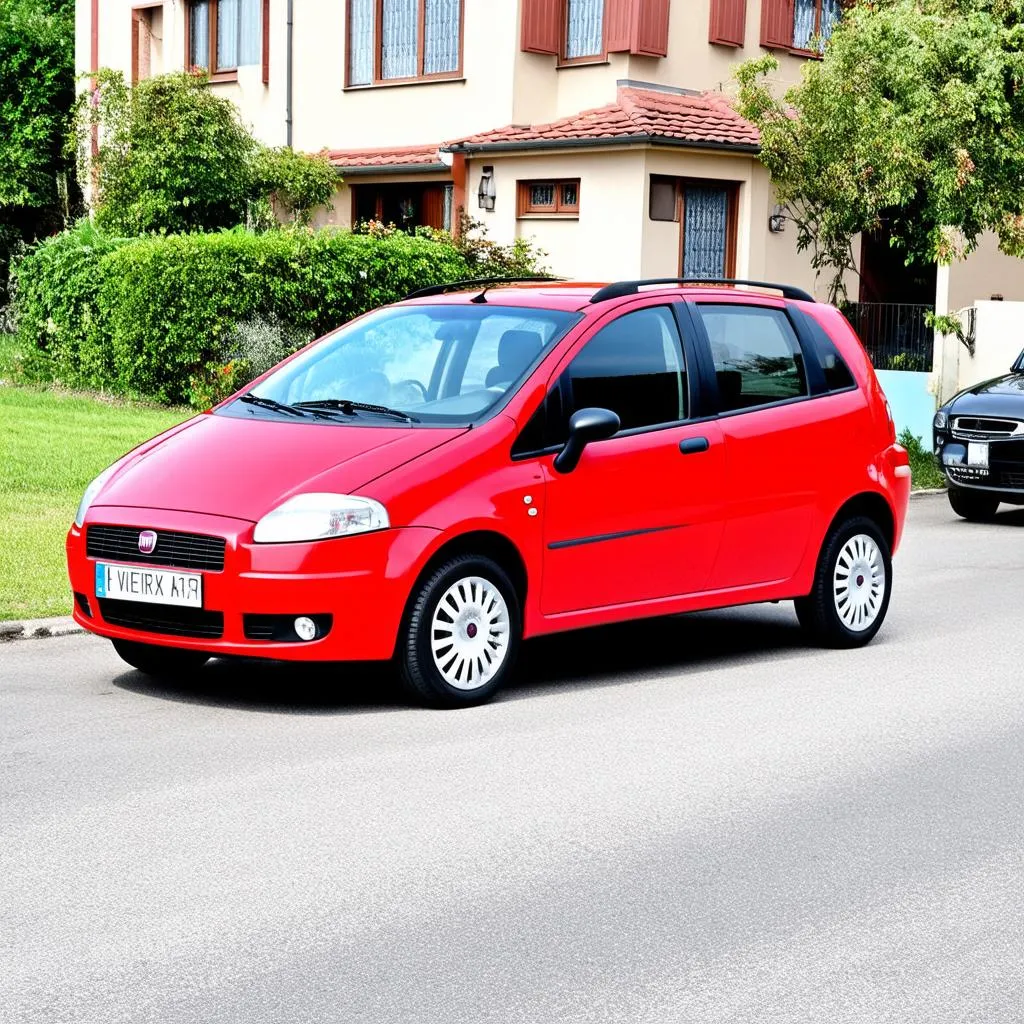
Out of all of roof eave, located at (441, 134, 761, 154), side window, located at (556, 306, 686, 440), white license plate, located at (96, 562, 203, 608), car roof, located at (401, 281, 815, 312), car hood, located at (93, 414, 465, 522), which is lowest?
white license plate, located at (96, 562, 203, 608)

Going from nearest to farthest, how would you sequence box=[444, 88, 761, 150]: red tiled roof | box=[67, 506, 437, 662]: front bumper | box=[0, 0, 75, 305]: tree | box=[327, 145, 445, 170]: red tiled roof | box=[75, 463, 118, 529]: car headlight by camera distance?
box=[67, 506, 437, 662]: front bumper
box=[75, 463, 118, 529]: car headlight
box=[444, 88, 761, 150]: red tiled roof
box=[327, 145, 445, 170]: red tiled roof
box=[0, 0, 75, 305]: tree

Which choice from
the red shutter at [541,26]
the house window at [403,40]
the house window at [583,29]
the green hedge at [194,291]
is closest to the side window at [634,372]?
the green hedge at [194,291]

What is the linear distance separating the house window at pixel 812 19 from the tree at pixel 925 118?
19.8ft

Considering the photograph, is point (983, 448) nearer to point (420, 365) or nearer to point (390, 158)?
point (420, 365)

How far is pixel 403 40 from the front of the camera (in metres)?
28.8

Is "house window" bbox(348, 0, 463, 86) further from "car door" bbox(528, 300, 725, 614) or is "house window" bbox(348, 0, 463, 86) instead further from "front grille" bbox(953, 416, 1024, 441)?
A: "car door" bbox(528, 300, 725, 614)

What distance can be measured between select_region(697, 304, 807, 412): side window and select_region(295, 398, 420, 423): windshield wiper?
5.62 feet

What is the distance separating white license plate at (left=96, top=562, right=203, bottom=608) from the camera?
7.99m

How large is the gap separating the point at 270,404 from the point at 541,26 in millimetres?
18816

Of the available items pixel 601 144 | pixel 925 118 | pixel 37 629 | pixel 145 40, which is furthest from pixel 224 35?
pixel 37 629

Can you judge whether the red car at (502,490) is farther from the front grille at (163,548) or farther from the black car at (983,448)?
the black car at (983,448)

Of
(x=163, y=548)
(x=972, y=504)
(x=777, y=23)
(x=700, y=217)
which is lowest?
(x=972, y=504)

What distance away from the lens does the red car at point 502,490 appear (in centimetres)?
794

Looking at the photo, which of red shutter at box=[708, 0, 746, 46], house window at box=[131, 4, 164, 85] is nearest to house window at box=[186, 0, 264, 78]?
house window at box=[131, 4, 164, 85]
